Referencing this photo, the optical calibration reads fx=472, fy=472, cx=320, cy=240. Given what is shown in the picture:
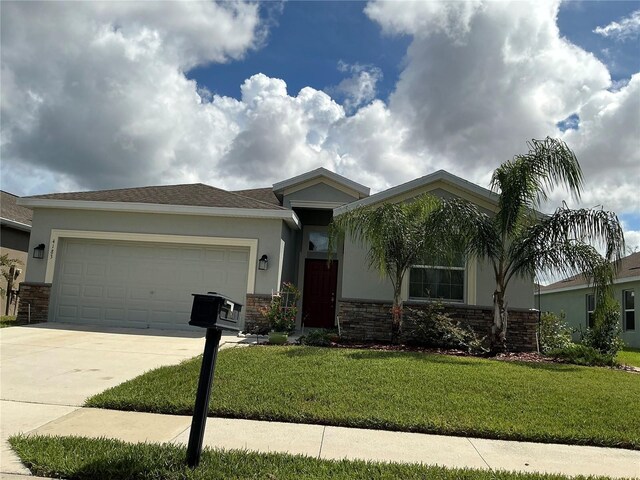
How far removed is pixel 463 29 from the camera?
1151 cm

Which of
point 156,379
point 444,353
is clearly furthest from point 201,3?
point 444,353

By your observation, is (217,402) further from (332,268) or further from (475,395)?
(332,268)

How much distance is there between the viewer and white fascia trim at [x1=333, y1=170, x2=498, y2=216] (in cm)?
1203

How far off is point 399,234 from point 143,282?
24.4 feet

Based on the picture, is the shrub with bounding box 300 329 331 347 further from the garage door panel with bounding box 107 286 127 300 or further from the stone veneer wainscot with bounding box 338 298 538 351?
the garage door panel with bounding box 107 286 127 300

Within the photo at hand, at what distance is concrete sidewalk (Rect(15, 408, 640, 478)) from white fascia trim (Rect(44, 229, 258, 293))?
795 centimetres

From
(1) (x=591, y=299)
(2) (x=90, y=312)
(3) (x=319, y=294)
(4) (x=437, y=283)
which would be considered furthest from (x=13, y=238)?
(1) (x=591, y=299)

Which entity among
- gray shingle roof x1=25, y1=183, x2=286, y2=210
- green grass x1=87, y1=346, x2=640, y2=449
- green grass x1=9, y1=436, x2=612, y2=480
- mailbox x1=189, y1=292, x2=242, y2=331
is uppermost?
gray shingle roof x1=25, y1=183, x2=286, y2=210

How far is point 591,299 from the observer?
2114 centimetres

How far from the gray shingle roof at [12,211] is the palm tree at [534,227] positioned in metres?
13.9

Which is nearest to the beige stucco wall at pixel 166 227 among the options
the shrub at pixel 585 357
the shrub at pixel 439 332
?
the shrub at pixel 439 332

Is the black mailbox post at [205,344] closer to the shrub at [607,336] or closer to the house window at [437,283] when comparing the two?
the house window at [437,283]

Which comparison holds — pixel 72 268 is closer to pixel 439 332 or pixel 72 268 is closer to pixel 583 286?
pixel 439 332

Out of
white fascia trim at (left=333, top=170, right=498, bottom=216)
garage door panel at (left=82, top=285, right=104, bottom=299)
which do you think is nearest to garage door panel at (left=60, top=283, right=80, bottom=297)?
garage door panel at (left=82, top=285, right=104, bottom=299)
